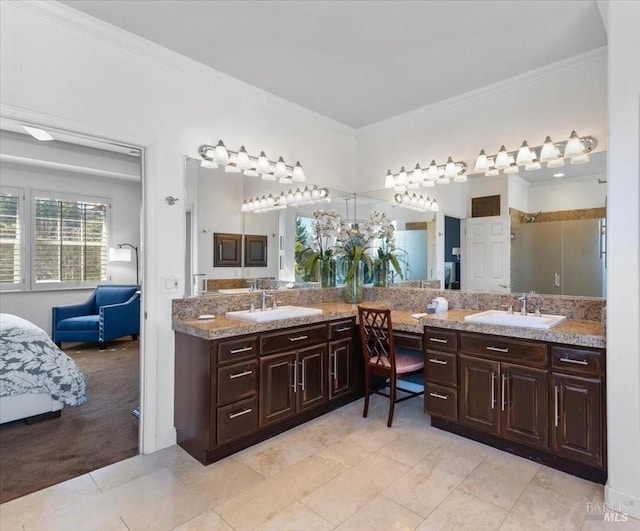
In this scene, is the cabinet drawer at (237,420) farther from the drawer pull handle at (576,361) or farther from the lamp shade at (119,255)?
the lamp shade at (119,255)

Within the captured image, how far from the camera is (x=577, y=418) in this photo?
7.26 ft

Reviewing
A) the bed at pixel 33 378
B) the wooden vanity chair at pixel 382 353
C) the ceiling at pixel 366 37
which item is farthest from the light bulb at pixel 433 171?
the bed at pixel 33 378

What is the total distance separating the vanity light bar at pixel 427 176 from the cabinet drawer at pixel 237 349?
2.13m

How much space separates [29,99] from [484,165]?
3.16 meters

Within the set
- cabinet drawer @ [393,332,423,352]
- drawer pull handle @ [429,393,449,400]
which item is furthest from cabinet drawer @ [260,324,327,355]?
drawer pull handle @ [429,393,449,400]

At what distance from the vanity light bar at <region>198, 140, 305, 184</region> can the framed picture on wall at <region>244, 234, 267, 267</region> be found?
543 millimetres

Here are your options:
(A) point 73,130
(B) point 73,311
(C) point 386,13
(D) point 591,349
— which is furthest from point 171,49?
(B) point 73,311

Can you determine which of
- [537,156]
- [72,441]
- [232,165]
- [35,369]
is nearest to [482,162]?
[537,156]

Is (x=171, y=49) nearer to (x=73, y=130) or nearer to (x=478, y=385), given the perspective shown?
(x=73, y=130)

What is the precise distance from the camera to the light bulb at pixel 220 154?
9.59ft

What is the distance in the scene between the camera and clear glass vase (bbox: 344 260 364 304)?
12.6ft

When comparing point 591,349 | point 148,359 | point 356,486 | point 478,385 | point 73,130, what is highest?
point 73,130

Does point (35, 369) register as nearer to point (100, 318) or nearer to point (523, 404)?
point (100, 318)

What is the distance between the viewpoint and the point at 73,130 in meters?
2.28
